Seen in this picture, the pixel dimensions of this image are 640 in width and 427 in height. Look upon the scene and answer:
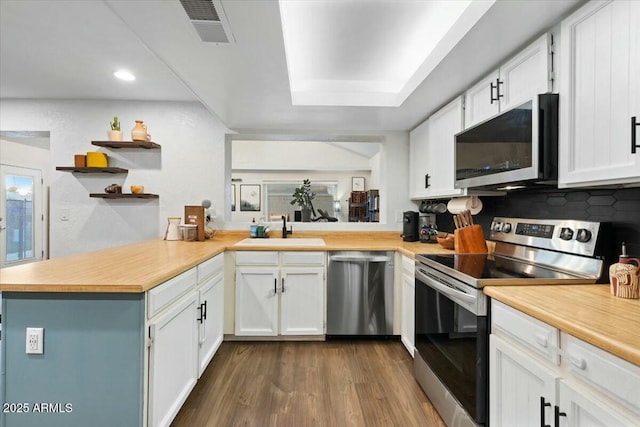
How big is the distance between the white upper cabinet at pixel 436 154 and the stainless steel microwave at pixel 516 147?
1.09ft

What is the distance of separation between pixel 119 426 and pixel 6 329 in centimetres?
60

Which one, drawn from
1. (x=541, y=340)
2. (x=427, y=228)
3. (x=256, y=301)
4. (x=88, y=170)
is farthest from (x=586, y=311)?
(x=88, y=170)

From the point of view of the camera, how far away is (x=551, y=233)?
179cm

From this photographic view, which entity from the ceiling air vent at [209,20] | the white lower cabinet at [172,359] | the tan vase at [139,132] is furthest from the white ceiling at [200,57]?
the white lower cabinet at [172,359]

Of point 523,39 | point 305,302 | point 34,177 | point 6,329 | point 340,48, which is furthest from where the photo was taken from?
point 34,177

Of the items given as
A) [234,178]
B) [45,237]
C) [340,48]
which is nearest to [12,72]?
[340,48]

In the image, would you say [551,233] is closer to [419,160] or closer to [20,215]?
[419,160]

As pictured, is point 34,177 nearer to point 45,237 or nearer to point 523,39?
point 45,237

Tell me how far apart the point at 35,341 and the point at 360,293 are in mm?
2159

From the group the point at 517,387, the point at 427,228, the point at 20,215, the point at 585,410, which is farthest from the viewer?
the point at 20,215

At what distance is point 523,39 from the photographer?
5.49 ft

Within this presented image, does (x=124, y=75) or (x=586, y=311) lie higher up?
(x=124, y=75)

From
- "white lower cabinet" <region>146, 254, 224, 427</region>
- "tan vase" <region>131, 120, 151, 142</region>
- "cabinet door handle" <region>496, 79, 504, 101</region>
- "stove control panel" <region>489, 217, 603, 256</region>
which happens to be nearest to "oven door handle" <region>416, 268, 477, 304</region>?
"stove control panel" <region>489, 217, 603, 256</region>

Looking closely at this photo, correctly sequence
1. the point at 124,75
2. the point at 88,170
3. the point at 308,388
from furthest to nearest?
the point at 88,170 → the point at 124,75 → the point at 308,388
